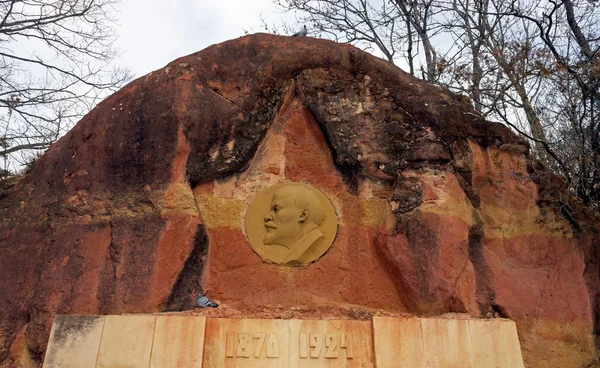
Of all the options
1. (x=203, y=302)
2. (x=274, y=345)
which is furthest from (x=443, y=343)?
(x=203, y=302)

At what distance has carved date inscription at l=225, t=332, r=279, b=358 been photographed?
4.38 m

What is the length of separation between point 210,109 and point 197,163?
56 centimetres

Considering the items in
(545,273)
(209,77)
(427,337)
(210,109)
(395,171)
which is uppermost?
(209,77)

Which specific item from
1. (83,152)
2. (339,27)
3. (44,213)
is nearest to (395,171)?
(83,152)

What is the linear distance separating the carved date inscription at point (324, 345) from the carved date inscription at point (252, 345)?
223 mm

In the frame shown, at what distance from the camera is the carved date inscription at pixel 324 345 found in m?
4.41

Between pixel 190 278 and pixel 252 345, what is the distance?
98cm

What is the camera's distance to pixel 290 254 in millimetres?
5266

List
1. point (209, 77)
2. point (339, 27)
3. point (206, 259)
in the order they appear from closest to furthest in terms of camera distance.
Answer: point (206, 259) < point (209, 77) < point (339, 27)

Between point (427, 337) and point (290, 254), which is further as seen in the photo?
point (290, 254)

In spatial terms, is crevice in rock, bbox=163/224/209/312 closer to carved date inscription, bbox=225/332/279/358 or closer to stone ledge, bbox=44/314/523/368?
stone ledge, bbox=44/314/523/368

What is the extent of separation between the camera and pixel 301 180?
564 cm

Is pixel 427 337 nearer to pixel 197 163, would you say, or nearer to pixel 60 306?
pixel 197 163

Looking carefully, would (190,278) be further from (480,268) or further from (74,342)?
(480,268)
